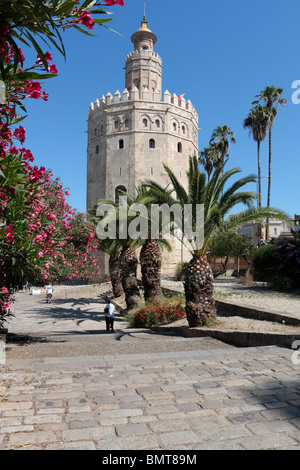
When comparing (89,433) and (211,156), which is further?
(211,156)

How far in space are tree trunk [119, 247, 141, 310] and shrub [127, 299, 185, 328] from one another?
4.08 m

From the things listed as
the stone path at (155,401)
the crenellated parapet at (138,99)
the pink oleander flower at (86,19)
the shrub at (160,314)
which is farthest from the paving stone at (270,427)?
the crenellated parapet at (138,99)

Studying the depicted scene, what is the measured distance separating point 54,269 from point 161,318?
446 centimetres

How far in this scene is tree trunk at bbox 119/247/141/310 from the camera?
53.3ft

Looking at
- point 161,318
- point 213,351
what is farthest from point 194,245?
point 213,351

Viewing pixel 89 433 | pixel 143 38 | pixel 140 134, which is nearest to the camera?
pixel 89 433

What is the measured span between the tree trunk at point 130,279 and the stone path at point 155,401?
432 inches

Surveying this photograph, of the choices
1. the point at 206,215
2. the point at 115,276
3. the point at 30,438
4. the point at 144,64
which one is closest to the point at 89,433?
the point at 30,438

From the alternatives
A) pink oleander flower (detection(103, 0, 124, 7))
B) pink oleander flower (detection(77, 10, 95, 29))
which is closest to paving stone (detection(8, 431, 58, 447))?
pink oleander flower (detection(77, 10, 95, 29))

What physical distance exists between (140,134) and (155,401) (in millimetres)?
33057

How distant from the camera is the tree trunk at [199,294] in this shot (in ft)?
29.8

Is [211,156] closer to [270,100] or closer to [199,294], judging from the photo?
[270,100]

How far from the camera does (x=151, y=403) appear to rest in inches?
132

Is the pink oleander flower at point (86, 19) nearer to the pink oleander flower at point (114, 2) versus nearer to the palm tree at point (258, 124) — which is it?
the pink oleander flower at point (114, 2)
